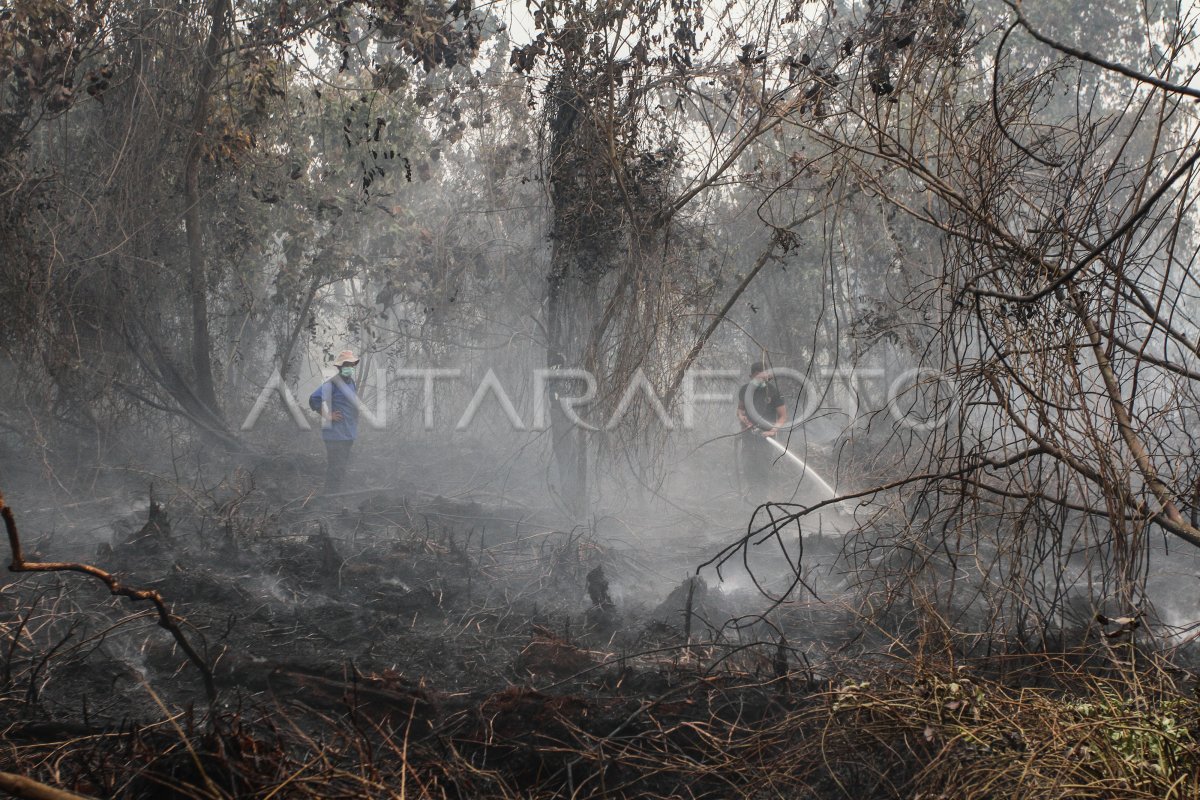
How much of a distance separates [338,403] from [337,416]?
148 millimetres

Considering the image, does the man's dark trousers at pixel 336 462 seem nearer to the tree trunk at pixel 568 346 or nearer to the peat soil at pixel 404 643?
the peat soil at pixel 404 643

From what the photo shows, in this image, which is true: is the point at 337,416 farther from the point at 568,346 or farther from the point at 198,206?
the point at 568,346

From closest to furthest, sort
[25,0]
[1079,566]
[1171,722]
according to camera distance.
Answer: [1171,722] < [25,0] < [1079,566]

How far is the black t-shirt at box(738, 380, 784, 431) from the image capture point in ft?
34.3

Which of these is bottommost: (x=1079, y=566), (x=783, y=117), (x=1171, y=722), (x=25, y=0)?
(x=1079, y=566)

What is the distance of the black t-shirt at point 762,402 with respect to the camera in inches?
411

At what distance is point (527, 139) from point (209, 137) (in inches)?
123

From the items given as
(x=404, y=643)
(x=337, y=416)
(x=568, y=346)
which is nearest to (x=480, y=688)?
(x=404, y=643)

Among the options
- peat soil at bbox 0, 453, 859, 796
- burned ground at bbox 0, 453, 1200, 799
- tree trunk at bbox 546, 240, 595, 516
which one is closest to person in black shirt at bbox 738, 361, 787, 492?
peat soil at bbox 0, 453, 859, 796

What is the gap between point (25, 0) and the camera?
6.70 m

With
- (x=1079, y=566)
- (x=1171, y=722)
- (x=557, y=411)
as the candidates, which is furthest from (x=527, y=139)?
(x=1171, y=722)

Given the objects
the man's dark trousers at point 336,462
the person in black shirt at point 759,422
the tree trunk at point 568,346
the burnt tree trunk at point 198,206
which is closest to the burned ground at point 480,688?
the tree trunk at point 568,346

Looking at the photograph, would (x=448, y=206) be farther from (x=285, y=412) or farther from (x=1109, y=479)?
(x=1109, y=479)

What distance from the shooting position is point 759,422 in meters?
10.4
